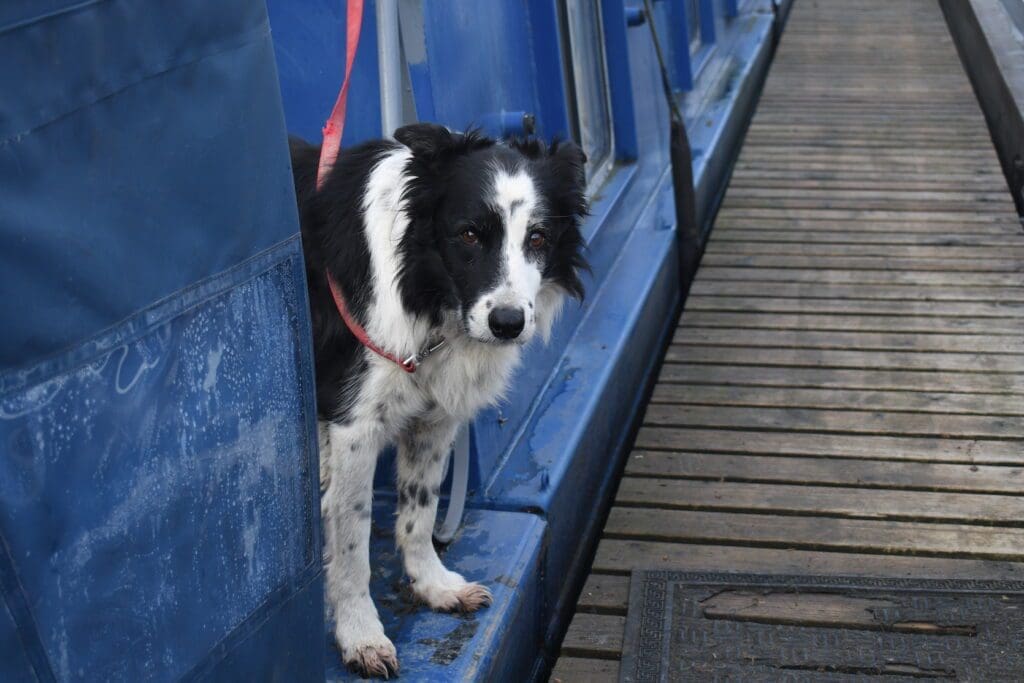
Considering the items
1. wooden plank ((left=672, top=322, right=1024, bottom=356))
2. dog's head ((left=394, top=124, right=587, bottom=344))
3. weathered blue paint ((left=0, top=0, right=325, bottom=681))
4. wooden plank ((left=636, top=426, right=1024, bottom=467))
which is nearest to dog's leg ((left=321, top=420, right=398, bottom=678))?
dog's head ((left=394, top=124, right=587, bottom=344))

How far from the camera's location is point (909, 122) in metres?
8.08

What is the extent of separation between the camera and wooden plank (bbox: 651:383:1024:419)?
436 cm

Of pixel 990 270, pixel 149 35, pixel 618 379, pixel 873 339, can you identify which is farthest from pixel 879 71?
pixel 149 35

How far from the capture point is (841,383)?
15.3 feet

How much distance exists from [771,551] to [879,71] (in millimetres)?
7078

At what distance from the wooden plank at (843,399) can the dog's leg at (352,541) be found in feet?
6.87

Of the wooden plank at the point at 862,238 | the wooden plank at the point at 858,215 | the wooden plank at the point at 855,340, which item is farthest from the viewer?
the wooden plank at the point at 858,215

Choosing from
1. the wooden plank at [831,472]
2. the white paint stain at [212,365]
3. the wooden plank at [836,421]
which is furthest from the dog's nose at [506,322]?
the wooden plank at [836,421]

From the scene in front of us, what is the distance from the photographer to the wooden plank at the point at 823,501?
3.68m

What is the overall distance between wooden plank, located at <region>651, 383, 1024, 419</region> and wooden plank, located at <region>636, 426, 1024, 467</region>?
0.23 meters

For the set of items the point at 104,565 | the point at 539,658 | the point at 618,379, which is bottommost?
the point at 539,658

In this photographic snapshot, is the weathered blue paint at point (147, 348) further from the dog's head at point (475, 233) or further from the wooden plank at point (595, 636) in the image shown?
the wooden plank at point (595, 636)

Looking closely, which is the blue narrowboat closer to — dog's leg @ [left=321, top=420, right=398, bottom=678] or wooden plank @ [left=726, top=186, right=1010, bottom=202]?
dog's leg @ [left=321, top=420, right=398, bottom=678]

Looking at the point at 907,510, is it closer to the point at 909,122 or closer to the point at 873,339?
the point at 873,339
